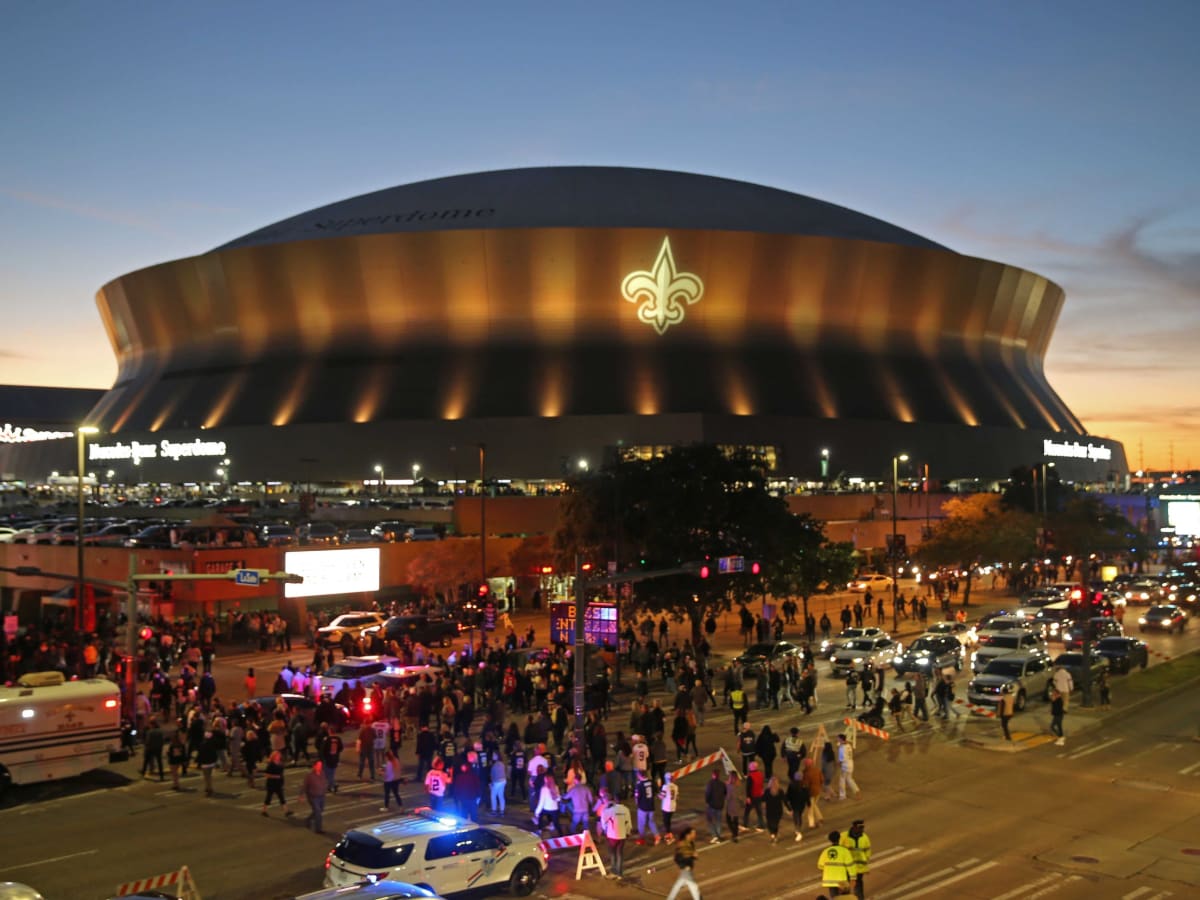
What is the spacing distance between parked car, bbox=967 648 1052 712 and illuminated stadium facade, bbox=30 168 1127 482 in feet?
135

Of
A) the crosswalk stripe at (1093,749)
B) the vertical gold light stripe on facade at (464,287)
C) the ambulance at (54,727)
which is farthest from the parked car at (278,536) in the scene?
the crosswalk stripe at (1093,749)

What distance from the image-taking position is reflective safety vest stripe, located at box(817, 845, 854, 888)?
12688 millimetres

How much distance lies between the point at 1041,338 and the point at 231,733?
91.1 m

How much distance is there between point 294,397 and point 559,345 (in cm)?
1810

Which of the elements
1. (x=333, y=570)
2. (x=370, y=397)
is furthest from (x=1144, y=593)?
(x=370, y=397)

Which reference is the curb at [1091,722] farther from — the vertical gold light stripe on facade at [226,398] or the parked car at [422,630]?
the vertical gold light stripe on facade at [226,398]

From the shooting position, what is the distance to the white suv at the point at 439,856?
1363 cm

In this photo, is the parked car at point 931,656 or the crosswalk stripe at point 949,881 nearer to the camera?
the crosswalk stripe at point 949,881

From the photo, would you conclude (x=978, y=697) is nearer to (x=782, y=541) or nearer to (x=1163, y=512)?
(x=782, y=541)

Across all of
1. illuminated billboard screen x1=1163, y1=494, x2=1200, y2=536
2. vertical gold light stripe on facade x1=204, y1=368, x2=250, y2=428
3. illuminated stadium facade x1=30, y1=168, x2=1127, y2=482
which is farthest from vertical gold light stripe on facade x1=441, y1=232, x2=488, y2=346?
illuminated billboard screen x1=1163, y1=494, x2=1200, y2=536

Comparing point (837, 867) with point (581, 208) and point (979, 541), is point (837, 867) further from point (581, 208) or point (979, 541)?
point (581, 208)

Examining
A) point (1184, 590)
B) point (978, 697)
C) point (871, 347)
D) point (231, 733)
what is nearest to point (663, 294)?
point (871, 347)

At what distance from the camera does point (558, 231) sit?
77062 mm

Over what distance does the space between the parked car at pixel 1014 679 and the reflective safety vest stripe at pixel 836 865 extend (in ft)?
50.7
